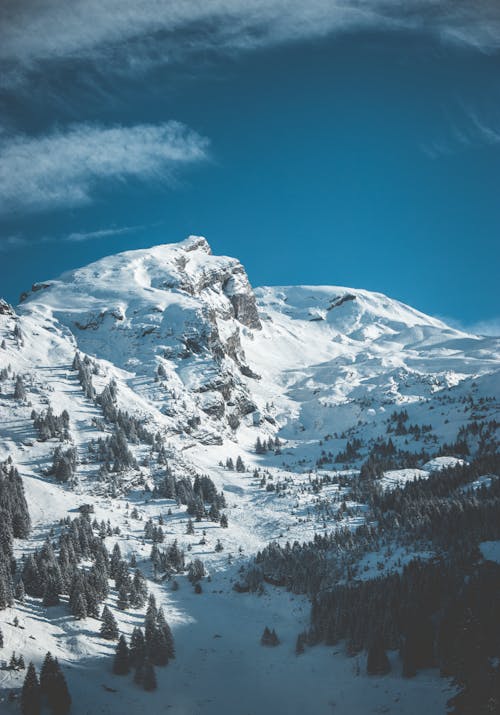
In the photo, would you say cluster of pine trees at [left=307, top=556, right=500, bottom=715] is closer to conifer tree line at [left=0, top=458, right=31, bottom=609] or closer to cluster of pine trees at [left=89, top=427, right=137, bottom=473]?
conifer tree line at [left=0, top=458, right=31, bottom=609]

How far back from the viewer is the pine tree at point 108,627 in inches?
3290

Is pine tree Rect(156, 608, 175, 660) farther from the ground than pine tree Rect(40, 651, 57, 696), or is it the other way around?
pine tree Rect(40, 651, 57, 696)

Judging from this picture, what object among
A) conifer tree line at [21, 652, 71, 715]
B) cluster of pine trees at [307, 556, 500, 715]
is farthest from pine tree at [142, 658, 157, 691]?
cluster of pine trees at [307, 556, 500, 715]

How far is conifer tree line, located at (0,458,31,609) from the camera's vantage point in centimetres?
8288

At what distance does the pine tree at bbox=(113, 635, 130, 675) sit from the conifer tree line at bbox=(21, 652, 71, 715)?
478 inches

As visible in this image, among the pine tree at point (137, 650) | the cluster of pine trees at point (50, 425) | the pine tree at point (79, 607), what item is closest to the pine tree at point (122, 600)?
the pine tree at point (79, 607)

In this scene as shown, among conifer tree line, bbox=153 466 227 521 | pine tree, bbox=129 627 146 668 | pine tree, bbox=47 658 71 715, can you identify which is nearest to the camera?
pine tree, bbox=47 658 71 715

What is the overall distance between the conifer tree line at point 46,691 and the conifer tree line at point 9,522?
22.1 metres

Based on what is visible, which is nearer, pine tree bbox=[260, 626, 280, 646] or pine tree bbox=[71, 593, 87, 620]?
pine tree bbox=[71, 593, 87, 620]

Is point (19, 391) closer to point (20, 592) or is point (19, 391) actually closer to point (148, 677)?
point (20, 592)

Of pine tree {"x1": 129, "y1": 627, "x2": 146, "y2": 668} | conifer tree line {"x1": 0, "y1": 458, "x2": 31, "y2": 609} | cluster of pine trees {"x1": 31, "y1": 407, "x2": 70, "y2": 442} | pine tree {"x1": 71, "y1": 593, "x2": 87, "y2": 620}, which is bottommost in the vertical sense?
pine tree {"x1": 129, "y1": 627, "x2": 146, "y2": 668}

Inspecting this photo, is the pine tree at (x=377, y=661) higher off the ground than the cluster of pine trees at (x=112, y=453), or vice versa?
the cluster of pine trees at (x=112, y=453)

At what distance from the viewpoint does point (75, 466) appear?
530ft

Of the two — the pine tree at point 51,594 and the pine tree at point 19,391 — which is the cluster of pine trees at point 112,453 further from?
the pine tree at point 51,594
